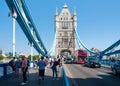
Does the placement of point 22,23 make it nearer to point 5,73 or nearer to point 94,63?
point 94,63

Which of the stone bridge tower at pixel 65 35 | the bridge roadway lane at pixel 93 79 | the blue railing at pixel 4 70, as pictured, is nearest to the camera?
the bridge roadway lane at pixel 93 79

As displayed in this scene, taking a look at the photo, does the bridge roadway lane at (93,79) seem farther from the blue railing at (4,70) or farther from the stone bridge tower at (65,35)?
the stone bridge tower at (65,35)

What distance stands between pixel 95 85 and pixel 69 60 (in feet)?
187

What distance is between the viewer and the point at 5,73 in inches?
790

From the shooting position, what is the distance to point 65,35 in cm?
15162

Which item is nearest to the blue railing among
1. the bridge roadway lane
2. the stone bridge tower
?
the bridge roadway lane

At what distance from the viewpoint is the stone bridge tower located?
147975 mm

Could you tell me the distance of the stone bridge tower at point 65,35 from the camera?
148 metres

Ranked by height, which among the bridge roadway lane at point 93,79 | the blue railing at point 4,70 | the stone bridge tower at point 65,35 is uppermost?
the stone bridge tower at point 65,35

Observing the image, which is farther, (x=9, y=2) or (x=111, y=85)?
(x=9, y=2)

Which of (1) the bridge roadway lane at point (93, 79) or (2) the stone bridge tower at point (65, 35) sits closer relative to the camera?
(1) the bridge roadway lane at point (93, 79)

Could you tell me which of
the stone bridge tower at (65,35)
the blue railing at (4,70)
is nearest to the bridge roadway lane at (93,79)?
the blue railing at (4,70)

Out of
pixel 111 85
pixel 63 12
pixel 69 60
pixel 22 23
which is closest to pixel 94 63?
pixel 22 23

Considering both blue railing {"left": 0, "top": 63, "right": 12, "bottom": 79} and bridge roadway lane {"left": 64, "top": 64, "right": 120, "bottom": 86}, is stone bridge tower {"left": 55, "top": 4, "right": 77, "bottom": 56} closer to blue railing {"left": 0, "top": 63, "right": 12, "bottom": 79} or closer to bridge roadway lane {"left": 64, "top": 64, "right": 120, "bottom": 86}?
bridge roadway lane {"left": 64, "top": 64, "right": 120, "bottom": 86}
